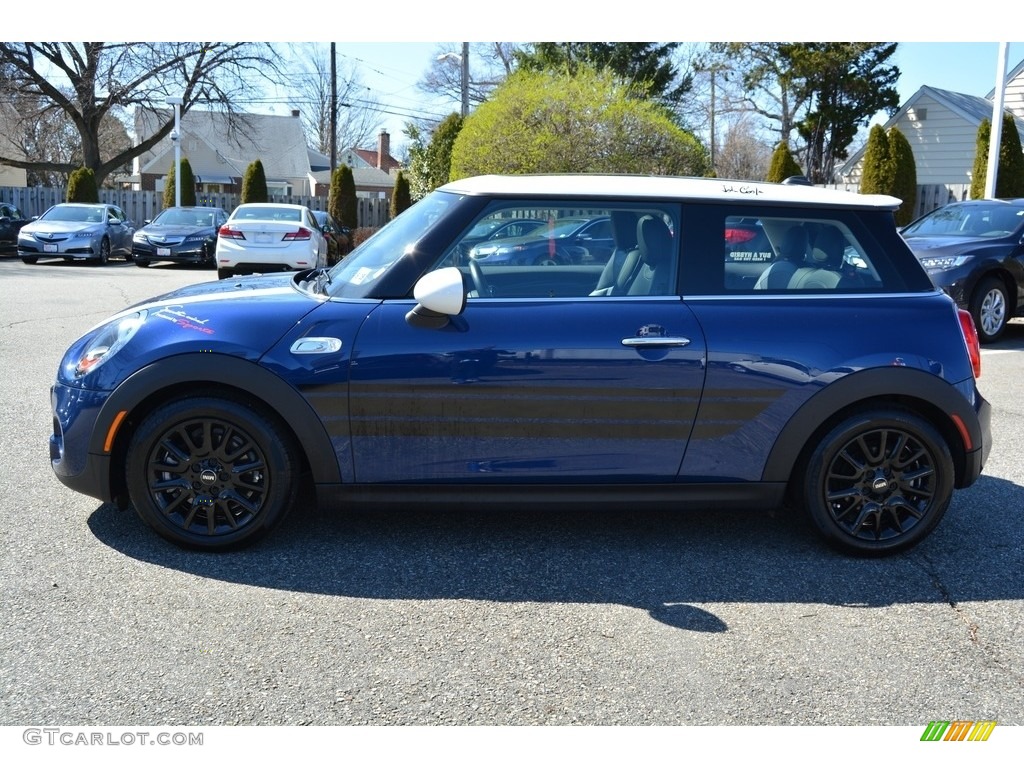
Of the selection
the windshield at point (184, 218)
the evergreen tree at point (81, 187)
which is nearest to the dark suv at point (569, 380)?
the windshield at point (184, 218)

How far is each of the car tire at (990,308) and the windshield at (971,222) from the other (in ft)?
2.42

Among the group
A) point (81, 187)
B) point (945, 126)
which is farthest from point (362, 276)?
point (945, 126)

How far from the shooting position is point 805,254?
434cm

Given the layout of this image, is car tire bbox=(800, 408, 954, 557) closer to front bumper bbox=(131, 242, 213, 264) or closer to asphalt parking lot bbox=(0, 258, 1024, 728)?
asphalt parking lot bbox=(0, 258, 1024, 728)

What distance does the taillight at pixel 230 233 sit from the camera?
16.3 m

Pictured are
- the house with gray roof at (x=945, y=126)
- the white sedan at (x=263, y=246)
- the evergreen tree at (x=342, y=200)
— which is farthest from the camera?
the evergreen tree at (x=342, y=200)

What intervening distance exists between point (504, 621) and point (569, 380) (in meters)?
1.02

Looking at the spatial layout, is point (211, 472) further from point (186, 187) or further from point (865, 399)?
point (186, 187)

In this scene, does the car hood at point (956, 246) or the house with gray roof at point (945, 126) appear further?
the house with gray roof at point (945, 126)

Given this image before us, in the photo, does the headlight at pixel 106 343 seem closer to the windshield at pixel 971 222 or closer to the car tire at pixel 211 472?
the car tire at pixel 211 472

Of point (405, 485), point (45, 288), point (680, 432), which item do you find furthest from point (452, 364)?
point (45, 288)

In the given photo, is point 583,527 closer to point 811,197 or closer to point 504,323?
point 504,323

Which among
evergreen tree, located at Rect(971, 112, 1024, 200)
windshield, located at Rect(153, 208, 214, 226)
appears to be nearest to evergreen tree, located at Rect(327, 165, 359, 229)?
windshield, located at Rect(153, 208, 214, 226)

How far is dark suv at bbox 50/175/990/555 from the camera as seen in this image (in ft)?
13.1
